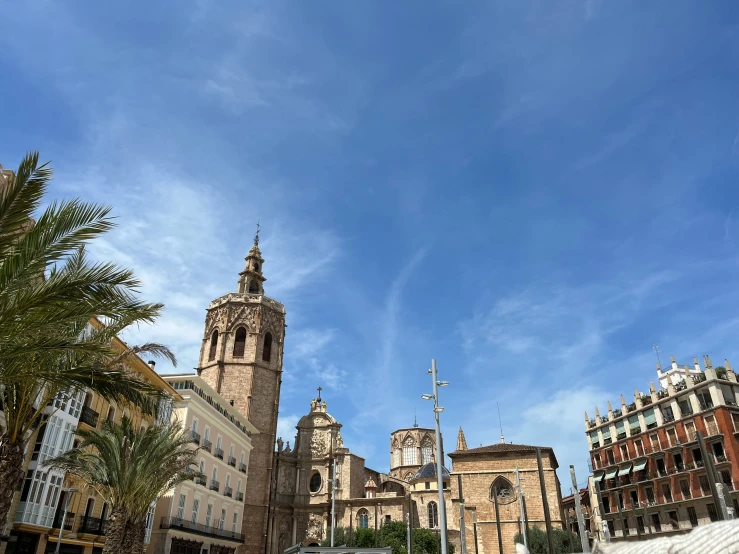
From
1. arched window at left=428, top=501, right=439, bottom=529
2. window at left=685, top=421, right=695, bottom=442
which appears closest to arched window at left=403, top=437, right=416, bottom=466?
arched window at left=428, top=501, right=439, bottom=529

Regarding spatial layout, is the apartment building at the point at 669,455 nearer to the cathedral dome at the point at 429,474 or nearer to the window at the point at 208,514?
the cathedral dome at the point at 429,474

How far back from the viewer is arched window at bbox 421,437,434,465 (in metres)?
76.6

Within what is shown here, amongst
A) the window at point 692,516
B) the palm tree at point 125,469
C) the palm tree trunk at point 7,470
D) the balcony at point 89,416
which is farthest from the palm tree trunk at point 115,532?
the window at point 692,516

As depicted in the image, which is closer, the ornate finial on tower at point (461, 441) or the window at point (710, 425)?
the window at point (710, 425)

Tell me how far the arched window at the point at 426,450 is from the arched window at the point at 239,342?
35935 millimetres

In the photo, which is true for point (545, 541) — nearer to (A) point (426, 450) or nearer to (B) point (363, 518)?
(B) point (363, 518)

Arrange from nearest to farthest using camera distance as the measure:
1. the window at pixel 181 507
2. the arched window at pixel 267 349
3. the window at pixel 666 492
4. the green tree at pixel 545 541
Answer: the window at pixel 181 507
the window at pixel 666 492
the green tree at pixel 545 541
the arched window at pixel 267 349

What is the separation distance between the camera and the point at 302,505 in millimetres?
53812

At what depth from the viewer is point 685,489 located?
134 ft

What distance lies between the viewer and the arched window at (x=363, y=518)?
53.2m

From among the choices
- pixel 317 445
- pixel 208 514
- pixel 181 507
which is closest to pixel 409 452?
pixel 317 445

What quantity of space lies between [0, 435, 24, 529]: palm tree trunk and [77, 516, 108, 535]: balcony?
1548 cm

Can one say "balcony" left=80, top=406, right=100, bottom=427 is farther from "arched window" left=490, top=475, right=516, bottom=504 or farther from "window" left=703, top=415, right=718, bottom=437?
"window" left=703, top=415, right=718, bottom=437

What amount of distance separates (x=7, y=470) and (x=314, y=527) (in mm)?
46759
